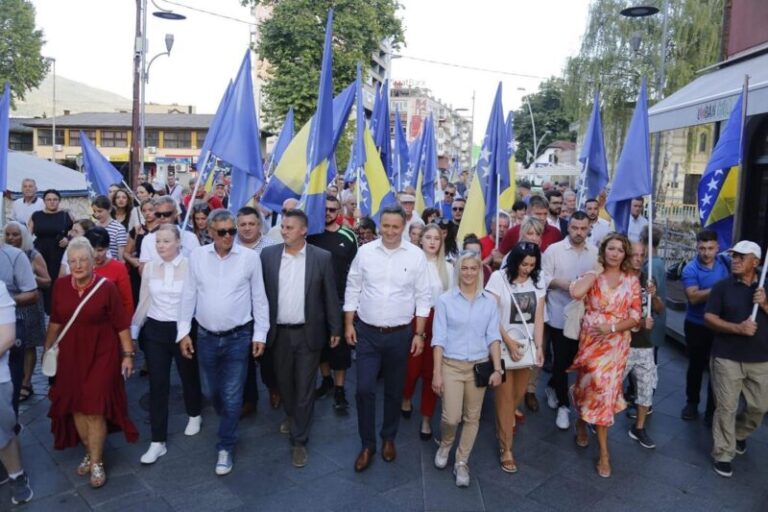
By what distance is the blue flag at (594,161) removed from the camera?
788 cm

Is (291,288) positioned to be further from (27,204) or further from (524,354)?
(27,204)

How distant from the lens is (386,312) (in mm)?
4484

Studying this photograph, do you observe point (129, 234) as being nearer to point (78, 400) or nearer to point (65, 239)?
point (65, 239)

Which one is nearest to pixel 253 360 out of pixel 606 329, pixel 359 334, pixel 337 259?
pixel 359 334

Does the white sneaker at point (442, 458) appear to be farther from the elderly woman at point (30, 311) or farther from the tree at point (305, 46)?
the tree at point (305, 46)

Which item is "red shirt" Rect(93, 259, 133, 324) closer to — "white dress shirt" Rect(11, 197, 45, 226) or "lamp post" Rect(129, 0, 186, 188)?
"white dress shirt" Rect(11, 197, 45, 226)

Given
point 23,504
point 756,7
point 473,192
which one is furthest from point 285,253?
point 756,7

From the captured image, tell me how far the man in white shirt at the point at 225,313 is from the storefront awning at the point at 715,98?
220 inches

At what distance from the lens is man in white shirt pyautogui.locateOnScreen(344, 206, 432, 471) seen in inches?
177

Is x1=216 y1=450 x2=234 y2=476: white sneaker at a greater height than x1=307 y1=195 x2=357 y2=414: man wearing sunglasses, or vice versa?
x1=307 y1=195 x2=357 y2=414: man wearing sunglasses

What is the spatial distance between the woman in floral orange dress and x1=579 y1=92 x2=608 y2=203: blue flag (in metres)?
3.46

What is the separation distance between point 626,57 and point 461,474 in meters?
25.3

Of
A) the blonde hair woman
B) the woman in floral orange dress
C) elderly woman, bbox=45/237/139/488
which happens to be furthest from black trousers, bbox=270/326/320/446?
the woman in floral orange dress

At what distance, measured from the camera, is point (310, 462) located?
465 cm
